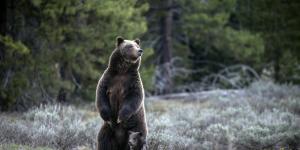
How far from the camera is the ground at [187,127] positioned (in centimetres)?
A: 865

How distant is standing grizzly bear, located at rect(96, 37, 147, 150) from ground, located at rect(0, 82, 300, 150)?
126 centimetres

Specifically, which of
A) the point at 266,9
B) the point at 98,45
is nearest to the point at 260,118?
the point at 98,45

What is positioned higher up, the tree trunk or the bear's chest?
the bear's chest

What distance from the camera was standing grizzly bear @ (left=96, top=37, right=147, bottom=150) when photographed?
717 centimetres

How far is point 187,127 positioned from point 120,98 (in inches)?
150

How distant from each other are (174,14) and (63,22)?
8810 millimetres

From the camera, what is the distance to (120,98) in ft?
23.8

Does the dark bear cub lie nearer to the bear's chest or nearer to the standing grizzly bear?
the standing grizzly bear

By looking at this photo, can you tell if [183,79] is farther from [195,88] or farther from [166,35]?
[166,35]

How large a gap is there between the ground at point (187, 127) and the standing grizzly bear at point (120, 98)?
1.26 metres

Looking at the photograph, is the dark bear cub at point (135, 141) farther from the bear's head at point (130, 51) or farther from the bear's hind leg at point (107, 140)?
the bear's head at point (130, 51)

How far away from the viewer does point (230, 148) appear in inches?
360

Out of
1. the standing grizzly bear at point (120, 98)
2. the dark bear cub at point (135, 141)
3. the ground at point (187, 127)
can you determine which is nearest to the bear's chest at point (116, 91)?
the standing grizzly bear at point (120, 98)

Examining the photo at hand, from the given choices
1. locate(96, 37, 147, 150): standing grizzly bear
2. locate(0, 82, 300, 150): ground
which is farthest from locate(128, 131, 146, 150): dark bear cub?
locate(0, 82, 300, 150): ground
